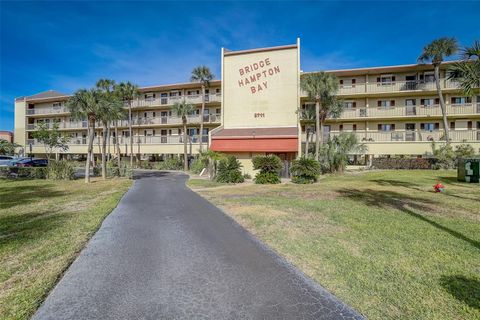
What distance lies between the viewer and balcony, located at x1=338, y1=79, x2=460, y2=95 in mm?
32094

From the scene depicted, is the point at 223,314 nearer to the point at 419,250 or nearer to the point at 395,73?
the point at 419,250

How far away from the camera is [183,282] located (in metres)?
4.96

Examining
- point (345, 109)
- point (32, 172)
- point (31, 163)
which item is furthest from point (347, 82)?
point (31, 163)

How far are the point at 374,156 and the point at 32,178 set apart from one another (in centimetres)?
3788

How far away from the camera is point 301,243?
7.14 m

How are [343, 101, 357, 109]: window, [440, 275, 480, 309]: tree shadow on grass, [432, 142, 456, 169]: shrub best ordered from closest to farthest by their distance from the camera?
[440, 275, 480, 309]: tree shadow on grass
[432, 142, 456, 169]: shrub
[343, 101, 357, 109]: window

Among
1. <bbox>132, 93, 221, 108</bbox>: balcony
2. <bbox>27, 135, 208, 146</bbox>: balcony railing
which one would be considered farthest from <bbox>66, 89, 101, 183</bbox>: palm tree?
<bbox>27, 135, 208, 146</bbox>: balcony railing

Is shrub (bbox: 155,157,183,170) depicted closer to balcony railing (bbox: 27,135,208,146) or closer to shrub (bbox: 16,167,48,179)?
balcony railing (bbox: 27,135,208,146)

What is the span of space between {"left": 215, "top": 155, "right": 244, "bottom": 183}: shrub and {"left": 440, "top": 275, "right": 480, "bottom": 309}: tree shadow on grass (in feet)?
62.1

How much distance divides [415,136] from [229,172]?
23.4m

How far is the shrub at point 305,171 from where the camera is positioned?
73.1ft

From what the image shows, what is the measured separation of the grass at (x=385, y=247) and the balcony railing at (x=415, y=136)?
809 inches

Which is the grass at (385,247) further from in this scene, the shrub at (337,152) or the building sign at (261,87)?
the building sign at (261,87)

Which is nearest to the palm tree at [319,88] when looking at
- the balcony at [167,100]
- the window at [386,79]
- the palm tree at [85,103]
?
the window at [386,79]
